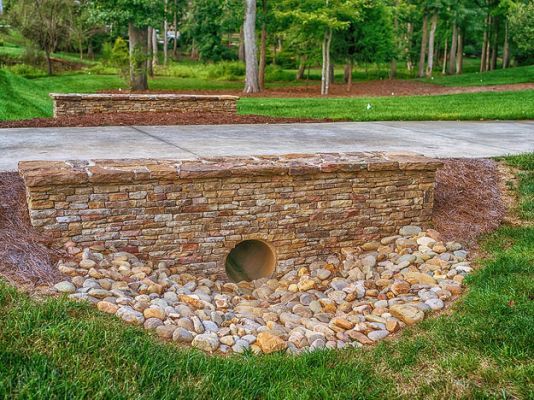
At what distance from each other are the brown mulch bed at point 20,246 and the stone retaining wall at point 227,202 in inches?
8.0

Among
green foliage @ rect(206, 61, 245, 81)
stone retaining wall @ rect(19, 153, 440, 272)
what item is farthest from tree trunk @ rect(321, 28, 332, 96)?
stone retaining wall @ rect(19, 153, 440, 272)

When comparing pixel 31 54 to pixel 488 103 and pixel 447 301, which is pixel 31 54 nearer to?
pixel 488 103

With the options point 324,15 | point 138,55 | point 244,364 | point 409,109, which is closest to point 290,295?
point 244,364

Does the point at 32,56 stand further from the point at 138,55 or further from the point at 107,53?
the point at 138,55

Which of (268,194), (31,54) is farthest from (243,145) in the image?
(31,54)

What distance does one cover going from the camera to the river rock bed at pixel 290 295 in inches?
192

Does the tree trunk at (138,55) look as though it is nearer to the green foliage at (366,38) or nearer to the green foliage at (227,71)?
the green foliage at (366,38)

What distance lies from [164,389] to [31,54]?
31.4m

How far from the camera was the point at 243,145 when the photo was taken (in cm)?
930

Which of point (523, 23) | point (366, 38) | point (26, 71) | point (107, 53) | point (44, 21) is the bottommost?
point (26, 71)

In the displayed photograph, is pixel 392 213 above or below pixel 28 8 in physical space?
below

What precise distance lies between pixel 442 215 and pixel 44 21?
26816 millimetres

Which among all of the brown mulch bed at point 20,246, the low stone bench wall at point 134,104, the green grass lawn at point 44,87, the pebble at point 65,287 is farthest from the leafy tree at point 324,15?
the pebble at point 65,287

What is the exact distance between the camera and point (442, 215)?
7.56 meters
